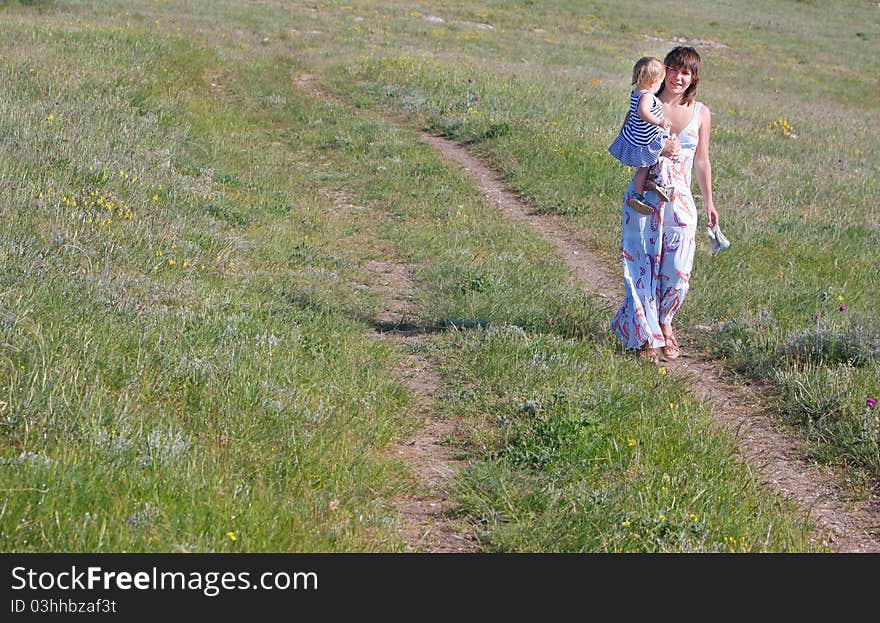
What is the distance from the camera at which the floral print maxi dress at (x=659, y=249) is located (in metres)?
7.01

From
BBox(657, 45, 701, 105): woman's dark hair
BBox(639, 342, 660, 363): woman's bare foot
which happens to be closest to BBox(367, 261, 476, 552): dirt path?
BBox(639, 342, 660, 363): woman's bare foot

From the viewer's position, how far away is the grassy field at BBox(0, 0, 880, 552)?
4113 mm

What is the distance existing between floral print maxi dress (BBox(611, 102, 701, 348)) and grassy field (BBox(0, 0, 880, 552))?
0.39 m

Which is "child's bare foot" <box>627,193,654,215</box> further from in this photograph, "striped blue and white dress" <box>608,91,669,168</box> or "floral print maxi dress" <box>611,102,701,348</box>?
"striped blue and white dress" <box>608,91,669,168</box>

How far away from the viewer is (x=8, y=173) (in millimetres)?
8312

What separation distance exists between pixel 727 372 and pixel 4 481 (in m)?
5.32

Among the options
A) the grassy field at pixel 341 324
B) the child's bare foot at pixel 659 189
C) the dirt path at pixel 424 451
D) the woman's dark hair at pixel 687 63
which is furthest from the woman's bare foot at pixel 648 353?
the woman's dark hair at pixel 687 63

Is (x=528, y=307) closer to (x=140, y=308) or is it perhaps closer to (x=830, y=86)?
(x=140, y=308)

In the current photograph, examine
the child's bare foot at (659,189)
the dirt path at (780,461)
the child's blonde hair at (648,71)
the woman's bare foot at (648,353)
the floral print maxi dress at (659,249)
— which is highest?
the child's blonde hair at (648,71)

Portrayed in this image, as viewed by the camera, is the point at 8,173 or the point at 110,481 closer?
the point at 110,481

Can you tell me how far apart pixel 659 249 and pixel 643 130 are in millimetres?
958

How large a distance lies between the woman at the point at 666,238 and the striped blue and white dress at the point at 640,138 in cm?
15

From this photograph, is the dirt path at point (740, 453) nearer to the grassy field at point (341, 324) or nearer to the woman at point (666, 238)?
the grassy field at point (341, 324)

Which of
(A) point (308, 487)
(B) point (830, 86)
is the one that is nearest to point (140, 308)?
(A) point (308, 487)
